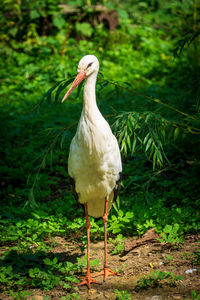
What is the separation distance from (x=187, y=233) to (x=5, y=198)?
2.55 m

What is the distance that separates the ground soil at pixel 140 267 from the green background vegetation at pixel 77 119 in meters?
0.13

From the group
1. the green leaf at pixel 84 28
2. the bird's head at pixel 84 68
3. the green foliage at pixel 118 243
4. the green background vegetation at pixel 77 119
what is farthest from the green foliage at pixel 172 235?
the green leaf at pixel 84 28

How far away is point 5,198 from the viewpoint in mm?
5207

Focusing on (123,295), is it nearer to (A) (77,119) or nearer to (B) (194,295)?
(B) (194,295)

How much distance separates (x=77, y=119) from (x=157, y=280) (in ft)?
14.9

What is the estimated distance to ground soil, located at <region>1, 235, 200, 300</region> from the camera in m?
3.21

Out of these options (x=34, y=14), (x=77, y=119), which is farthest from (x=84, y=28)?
(x=77, y=119)

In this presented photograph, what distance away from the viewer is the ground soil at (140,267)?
10.5ft

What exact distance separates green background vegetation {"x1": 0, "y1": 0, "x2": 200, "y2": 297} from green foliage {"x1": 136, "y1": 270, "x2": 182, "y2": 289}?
60cm

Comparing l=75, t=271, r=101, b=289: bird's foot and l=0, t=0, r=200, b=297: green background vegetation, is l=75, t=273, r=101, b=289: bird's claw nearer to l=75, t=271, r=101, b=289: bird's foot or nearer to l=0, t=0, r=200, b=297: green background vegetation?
l=75, t=271, r=101, b=289: bird's foot

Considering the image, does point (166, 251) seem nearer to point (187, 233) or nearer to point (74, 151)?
point (187, 233)

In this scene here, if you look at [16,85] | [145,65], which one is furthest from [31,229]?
[145,65]

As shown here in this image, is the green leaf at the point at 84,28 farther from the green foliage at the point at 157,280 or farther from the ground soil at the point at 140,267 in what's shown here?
the green foliage at the point at 157,280

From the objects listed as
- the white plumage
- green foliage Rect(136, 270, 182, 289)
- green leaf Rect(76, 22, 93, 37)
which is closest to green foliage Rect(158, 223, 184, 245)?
green foliage Rect(136, 270, 182, 289)
